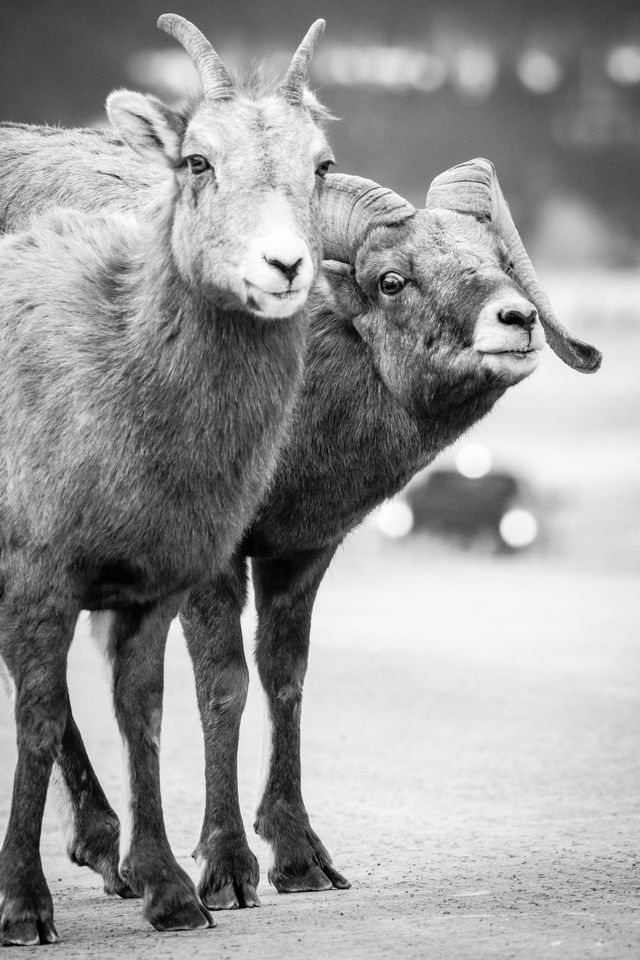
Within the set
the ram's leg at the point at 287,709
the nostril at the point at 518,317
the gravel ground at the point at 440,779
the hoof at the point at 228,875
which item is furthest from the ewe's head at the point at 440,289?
the hoof at the point at 228,875

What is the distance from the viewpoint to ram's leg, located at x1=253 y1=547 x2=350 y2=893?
262 inches

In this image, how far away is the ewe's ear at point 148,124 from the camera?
5836 mm

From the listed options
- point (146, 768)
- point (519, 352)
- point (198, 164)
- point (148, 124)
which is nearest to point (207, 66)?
point (148, 124)

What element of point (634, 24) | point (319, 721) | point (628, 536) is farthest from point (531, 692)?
point (634, 24)

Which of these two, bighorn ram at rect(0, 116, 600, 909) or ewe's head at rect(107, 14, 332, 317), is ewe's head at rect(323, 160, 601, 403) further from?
ewe's head at rect(107, 14, 332, 317)

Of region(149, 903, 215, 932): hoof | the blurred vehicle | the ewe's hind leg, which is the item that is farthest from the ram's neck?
the blurred vehicle

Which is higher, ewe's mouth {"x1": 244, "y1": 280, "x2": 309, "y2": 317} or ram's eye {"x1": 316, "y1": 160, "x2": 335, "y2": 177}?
ram's eye {"x1": 316, "y1": 160, "x2": 335, "y2": 177}

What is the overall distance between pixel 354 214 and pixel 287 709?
Answer: 2411 millimetres

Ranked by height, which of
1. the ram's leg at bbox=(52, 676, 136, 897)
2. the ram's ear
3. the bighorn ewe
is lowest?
the ram's leg at bbox=(52, 676, 136, 897)

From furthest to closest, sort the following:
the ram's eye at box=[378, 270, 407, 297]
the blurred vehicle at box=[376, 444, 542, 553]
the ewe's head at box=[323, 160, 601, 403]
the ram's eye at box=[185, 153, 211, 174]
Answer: the blurred vehicle at box=[376, 444, 542, 553] < the ram's eye at box=[378, 270, 407, 297] < the ewe's head at box=[323, 160, 601, 403] < the ram's eye at box=[185, 153, 211, 174]

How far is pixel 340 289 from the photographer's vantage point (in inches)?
283

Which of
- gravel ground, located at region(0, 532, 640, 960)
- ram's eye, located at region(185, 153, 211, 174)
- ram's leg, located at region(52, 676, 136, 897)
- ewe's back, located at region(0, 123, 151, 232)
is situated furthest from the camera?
ewe's back, located at region(0, 123, 151, 232)

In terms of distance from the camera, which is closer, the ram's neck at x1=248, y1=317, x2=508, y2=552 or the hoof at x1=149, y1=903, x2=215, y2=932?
the hoof at x1=149, y1=903, x2=215, y2=932

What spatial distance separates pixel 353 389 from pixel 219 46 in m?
14.7
